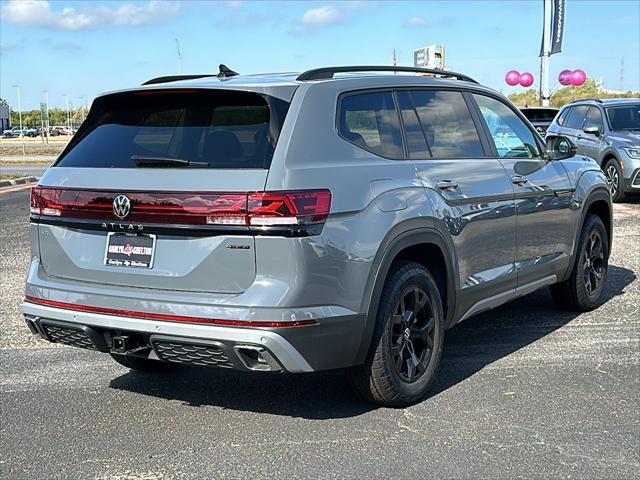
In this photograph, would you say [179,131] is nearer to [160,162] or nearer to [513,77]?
[160,162]

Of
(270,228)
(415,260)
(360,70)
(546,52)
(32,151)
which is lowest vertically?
(32,151)

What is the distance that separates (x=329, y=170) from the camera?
13.4ft

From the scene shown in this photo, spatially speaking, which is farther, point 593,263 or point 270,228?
point 593,263

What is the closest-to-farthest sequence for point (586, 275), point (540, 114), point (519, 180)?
point (519, 180) → point (586, 275) → point (540, 114)

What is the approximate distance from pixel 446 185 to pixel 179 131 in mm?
1576

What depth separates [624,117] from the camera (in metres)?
15.2

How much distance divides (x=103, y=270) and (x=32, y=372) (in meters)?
1.57

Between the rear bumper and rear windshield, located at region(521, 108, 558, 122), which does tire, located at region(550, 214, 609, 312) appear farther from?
rear windshield, located at region(521, 108, 558, 122)

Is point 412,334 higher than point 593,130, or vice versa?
point 593,130

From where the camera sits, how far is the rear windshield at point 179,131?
4074mm

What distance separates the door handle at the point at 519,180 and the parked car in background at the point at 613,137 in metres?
9.14

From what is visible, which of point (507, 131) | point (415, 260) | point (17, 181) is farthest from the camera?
point (17, 181)

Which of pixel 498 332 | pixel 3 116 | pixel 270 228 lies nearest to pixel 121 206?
pixel 270 228

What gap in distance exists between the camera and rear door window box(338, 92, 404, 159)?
4.43 metres
